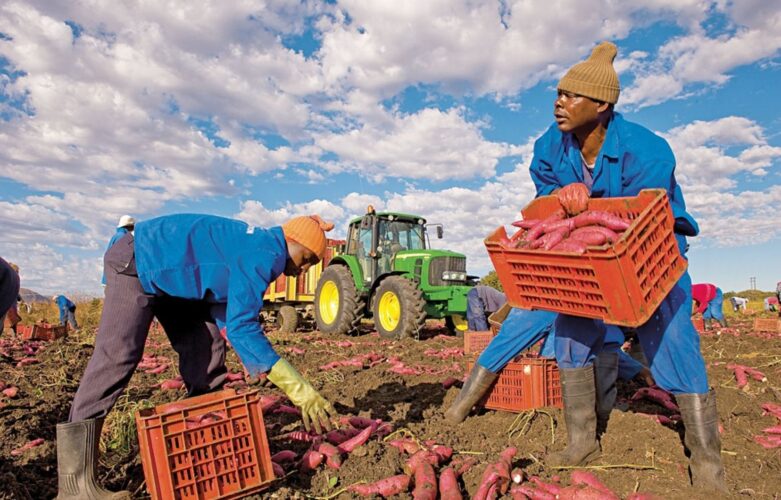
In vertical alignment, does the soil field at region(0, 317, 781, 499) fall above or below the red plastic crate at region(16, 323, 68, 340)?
below

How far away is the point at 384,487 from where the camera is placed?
250 cm

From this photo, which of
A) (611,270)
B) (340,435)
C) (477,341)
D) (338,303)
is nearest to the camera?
(611,270)

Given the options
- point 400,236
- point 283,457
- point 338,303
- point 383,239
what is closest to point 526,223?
point 283,457

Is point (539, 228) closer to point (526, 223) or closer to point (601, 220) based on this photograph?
point (526, 223)

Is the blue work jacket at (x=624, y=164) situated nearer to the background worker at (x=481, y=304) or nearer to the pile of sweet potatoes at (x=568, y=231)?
the pile of sweet potatoes at (x=568, y=231)

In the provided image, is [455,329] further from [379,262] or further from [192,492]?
[192,492]

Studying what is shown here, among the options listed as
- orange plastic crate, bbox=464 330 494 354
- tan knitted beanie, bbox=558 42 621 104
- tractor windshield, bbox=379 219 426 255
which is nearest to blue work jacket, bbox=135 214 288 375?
tan knitted beanie, bbox=558 42 621 104

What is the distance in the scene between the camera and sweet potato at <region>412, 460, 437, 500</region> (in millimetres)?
2381

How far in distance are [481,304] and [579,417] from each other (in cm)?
476

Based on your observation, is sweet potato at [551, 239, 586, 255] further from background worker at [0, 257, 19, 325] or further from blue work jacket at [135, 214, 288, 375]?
background worker at [0, 257, 19, 325]

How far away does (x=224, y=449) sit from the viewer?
239 centimetres

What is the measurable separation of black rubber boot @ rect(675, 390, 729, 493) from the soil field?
10 centimetres

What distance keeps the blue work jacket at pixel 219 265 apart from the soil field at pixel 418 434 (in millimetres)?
764

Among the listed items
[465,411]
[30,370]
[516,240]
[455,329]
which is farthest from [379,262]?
[516,240]
